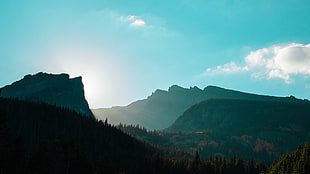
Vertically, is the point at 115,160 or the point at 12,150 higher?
the point at 12,150

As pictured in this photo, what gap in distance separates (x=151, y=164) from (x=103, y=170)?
54681mm

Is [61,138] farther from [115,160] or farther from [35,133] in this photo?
[35,133]

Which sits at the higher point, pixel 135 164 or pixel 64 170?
pixel 64 170

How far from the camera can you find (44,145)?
9206 cm

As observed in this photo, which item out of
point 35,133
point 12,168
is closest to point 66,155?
point 12,168

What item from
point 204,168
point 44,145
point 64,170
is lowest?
point 204,168

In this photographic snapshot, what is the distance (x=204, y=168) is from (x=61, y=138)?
125925mm

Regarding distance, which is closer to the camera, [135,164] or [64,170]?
[64,170]

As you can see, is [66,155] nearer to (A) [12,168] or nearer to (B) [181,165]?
(A) [12,168]

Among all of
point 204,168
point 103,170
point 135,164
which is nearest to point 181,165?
point 204,168

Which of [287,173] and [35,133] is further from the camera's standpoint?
[35,133]

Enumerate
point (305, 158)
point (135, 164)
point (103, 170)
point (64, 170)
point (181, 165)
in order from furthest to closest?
point (181, 165)
point (135, 164)
point (103, 170)
point (305, 158)
point (64, 170)

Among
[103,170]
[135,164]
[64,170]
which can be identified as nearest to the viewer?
[64,170]

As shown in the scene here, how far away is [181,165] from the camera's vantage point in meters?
198
